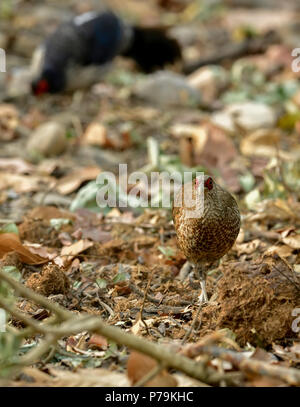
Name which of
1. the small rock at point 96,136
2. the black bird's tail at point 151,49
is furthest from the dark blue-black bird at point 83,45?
the small rock at point 96,136

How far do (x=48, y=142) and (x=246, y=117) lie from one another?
2.08 metres

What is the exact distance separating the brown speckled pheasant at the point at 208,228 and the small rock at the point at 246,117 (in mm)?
3234

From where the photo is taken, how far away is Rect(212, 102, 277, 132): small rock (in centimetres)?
680

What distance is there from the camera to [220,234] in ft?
11.2

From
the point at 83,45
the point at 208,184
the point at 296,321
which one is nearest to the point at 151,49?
the point at 83,45

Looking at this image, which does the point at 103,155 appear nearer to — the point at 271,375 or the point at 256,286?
the point at 256,286

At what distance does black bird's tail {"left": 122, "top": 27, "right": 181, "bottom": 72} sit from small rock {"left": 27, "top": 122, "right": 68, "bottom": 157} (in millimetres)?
3684

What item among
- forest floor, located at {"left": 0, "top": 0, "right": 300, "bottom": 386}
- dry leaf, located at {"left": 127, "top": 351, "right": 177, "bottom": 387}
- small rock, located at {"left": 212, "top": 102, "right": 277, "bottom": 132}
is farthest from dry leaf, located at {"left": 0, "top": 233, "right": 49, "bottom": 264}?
small rock, located at {"left": 212, "top": 102, "right": 277, "bottom": 132}

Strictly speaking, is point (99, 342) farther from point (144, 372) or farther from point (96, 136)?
point (96, 136)

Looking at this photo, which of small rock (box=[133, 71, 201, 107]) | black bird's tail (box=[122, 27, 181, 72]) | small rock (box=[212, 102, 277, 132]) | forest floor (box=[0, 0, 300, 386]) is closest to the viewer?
forest floor (box=[0, 0, 300, 386])

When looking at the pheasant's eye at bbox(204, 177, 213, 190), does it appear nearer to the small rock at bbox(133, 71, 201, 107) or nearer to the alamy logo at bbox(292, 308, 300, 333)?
the alamy logo at bbox(292, 308, 300, 333)

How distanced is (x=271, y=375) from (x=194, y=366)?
9.8 inches

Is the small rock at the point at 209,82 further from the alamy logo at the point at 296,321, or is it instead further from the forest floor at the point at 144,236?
the alamy logo at the point at 296,321
